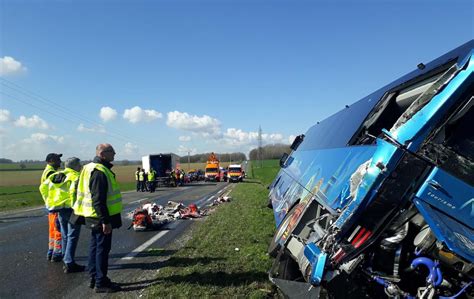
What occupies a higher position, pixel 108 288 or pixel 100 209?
pixel 100 209

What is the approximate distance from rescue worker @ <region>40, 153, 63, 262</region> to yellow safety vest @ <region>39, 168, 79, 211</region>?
0.32 ft

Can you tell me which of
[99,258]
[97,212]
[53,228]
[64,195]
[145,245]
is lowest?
[145,245]

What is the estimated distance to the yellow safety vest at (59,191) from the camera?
6.40 metres

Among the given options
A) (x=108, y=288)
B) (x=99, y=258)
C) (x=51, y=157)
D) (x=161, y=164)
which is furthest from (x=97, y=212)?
(x=161, y=164)

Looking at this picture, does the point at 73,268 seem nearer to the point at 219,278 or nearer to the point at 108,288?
the point at 108,288

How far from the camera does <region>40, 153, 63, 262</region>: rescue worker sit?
21.2 ft

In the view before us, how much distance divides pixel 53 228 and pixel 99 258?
2170 mm

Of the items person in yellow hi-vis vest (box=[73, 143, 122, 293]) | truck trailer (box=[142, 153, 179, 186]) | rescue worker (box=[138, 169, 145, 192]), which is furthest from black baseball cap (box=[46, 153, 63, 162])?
truck trailer (box=[142, 153, 179, 186])

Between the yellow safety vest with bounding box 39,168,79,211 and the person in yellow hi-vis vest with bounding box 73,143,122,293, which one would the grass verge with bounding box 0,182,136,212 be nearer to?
the yellow safety vest with bounding box 39,168,79,211

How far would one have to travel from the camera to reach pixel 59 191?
21.2 feet

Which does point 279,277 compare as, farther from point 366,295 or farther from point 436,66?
point 436,66

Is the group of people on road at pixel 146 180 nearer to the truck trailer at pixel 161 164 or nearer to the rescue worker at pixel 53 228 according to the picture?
the truck trailer at pixel 161 164

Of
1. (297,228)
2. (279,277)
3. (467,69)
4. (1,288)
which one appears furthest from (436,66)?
(1,288)

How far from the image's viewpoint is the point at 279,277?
356 cm
